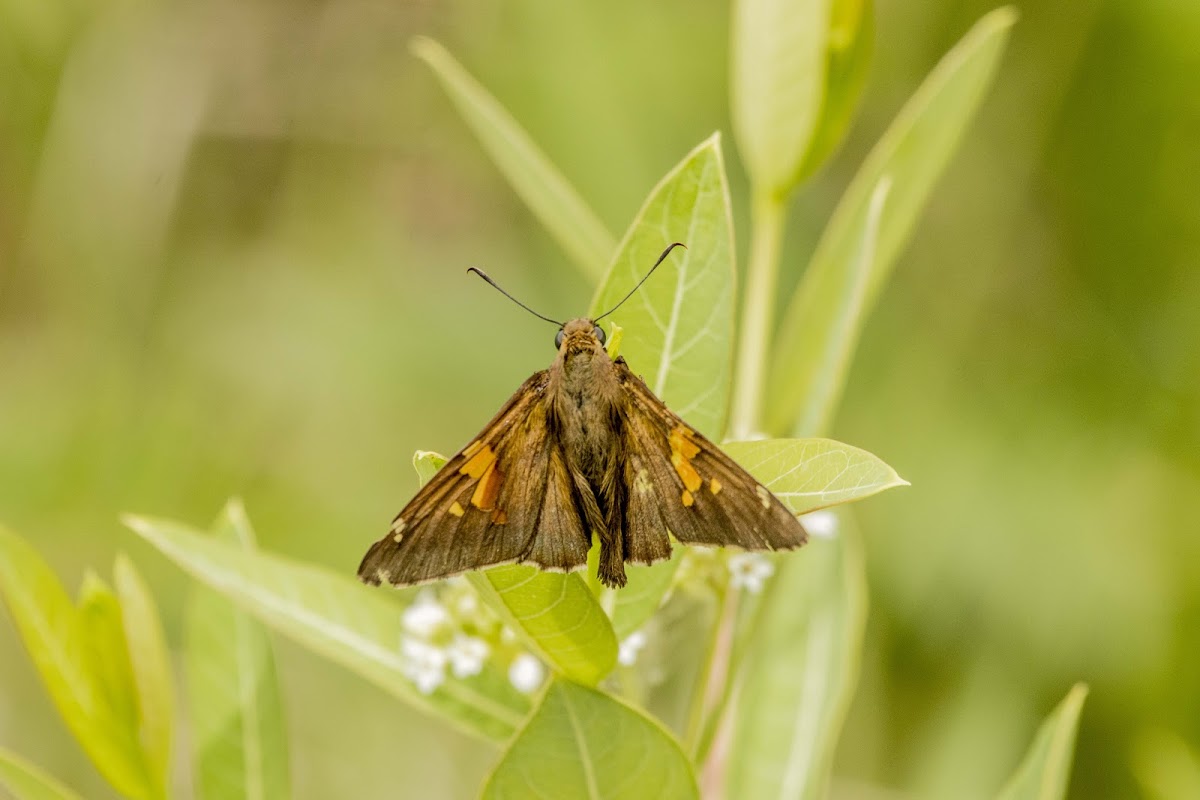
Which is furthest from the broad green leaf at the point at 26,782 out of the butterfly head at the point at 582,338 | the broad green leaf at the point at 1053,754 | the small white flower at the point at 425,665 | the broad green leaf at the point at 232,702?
the broad green leaf at the point at 1053,754

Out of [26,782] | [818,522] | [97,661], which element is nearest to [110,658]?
[97,661]

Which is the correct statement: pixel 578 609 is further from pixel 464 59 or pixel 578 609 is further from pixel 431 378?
pixel 464 59

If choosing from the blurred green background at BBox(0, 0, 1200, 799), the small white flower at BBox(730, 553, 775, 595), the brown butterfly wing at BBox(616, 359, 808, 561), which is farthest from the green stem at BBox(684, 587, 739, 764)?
the blurred green background at BBox(0, 0, 1200, 799)

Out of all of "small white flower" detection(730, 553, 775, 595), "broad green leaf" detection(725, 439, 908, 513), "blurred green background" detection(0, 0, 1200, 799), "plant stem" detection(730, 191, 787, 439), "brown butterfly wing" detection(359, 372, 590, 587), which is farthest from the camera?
"blurred green background" detection(0, 0, 1200, 799)

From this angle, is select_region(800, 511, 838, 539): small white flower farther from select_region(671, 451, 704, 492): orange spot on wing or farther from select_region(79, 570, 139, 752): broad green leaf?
select_region(79, 570, 139, 752): broad green leaf

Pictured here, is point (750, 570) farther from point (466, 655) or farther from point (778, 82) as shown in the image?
point (778, 82)

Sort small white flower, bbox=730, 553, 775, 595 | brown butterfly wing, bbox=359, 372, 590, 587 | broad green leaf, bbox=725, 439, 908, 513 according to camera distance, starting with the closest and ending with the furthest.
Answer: broad green leaf, bbox=725, 439, 908, 513 → brown butterfly wing, bbox=359, 372, 590, 587 → small white flower, bbox=730, 553, 775, 595

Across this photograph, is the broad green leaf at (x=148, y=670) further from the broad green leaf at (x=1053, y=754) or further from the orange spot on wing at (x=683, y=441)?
the broad green leaf at (x=1053, y=754)
